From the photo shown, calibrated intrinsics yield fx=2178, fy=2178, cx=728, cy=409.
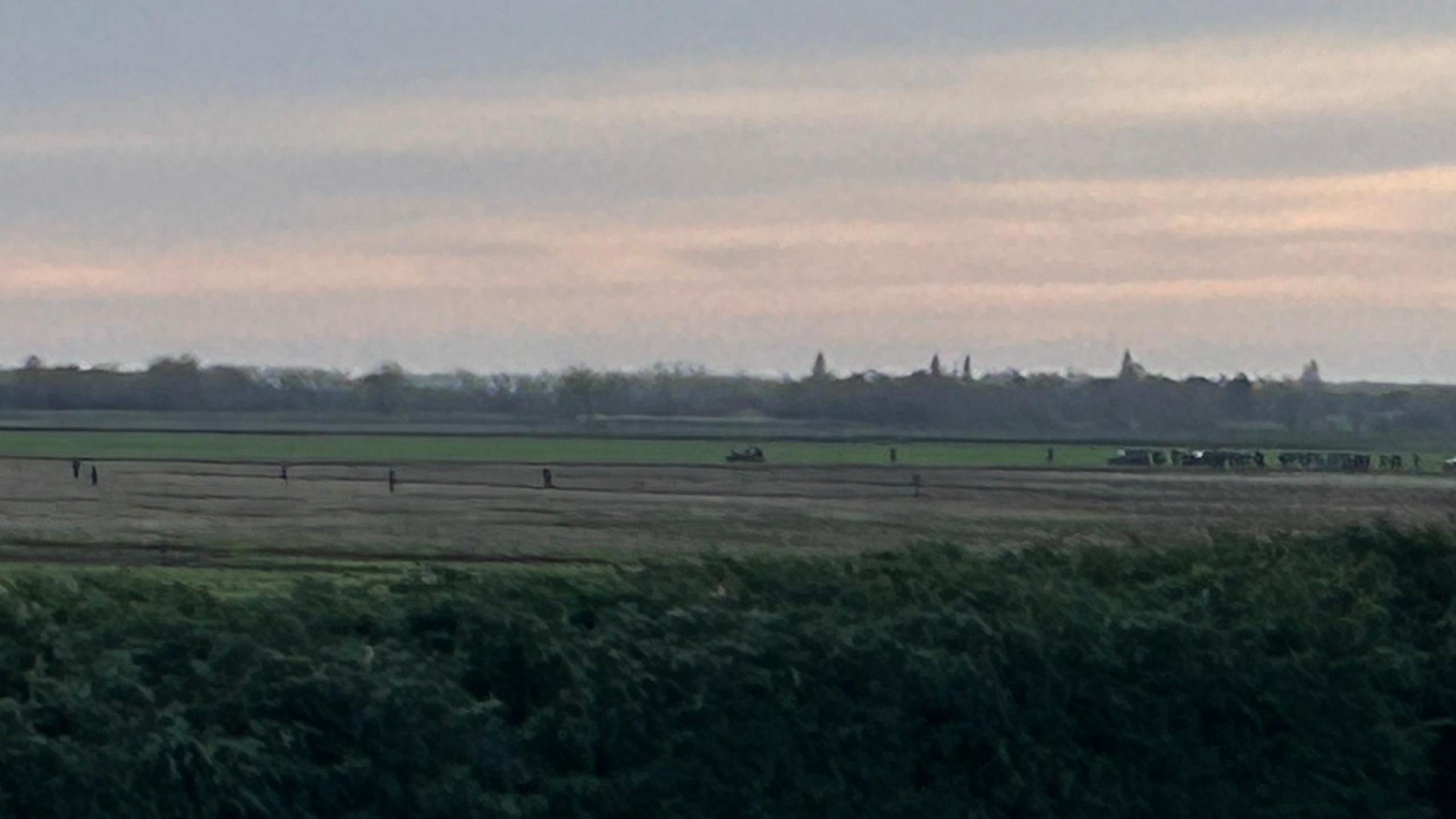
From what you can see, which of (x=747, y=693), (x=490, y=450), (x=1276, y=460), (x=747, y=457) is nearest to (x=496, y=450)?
(x=490, y=450)

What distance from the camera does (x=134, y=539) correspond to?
37000mm

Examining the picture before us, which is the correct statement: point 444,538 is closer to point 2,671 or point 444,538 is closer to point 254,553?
point 254,553

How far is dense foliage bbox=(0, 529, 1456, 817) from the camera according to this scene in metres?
8.98

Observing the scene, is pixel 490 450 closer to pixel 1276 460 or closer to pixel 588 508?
pixel 1276 460

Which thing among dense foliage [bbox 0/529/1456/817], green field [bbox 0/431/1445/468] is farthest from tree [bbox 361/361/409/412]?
dense foliage [bbox 0/529/1456/817]

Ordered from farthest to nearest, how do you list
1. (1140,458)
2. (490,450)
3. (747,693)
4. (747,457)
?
(490,450) → (747,457) → (1140,458) → (747,693)

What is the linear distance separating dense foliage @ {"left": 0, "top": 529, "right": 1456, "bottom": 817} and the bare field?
15.9 meters

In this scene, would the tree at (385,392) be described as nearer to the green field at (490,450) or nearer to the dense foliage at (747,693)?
the green field at (490,450)

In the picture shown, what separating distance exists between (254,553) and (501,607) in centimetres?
2494

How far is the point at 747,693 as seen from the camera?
10.3 metres

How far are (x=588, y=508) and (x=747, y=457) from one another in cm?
2491

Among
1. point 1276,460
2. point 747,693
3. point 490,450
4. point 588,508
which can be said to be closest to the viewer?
point 747,693

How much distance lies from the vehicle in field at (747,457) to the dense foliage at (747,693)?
5697 centimetres

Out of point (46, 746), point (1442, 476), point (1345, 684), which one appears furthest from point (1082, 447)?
point (46, 746)
